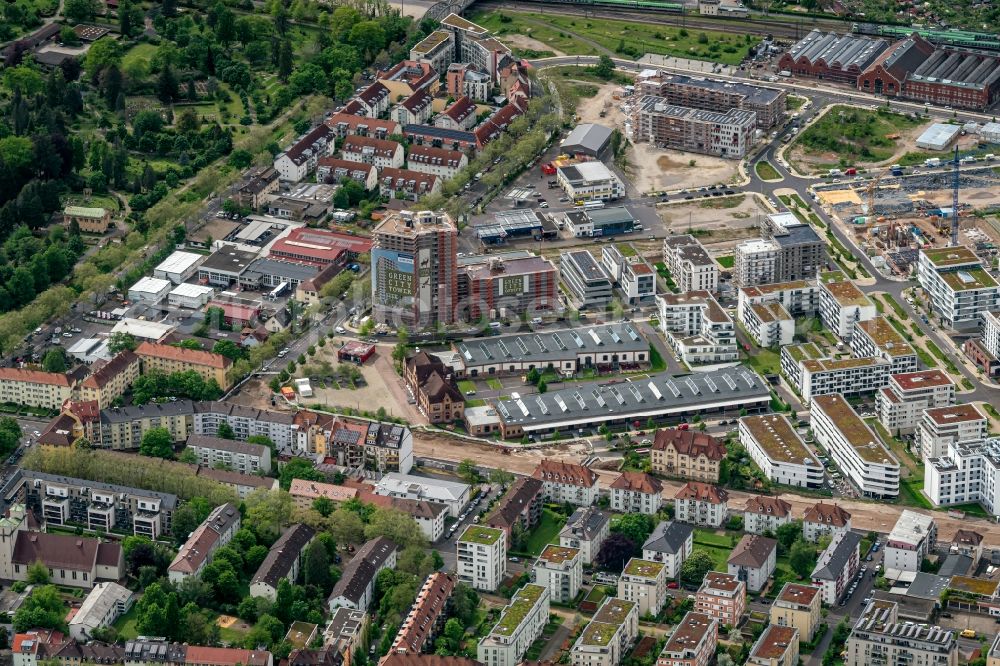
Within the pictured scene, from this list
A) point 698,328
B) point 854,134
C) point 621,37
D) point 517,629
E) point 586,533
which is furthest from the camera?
point 621,37

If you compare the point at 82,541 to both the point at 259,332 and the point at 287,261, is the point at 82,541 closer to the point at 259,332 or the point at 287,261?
the point at 259,332

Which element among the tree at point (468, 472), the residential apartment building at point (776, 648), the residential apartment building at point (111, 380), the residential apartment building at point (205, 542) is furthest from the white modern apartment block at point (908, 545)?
the residential apartment building at point (111, 380)

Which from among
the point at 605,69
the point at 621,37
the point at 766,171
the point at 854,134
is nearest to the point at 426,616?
the point at 766,171

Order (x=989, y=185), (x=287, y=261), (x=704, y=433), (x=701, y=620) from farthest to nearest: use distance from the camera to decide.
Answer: (x=989, y=185), (x=287, y=261), (x=704, y=433), (x=701, y=620)

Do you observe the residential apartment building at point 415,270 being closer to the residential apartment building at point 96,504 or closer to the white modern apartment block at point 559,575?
the residential apartment building at point 96,504

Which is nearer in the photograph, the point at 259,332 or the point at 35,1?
the point at 259,332

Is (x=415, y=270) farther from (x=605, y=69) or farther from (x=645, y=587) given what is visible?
(x=605, y=69)

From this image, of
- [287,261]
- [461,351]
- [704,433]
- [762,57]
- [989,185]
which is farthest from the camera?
[762,57]

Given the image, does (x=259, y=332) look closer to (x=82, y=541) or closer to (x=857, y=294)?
(x=82, y=541)

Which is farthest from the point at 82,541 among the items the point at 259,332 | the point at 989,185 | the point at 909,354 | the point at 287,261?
the point at 989,185
